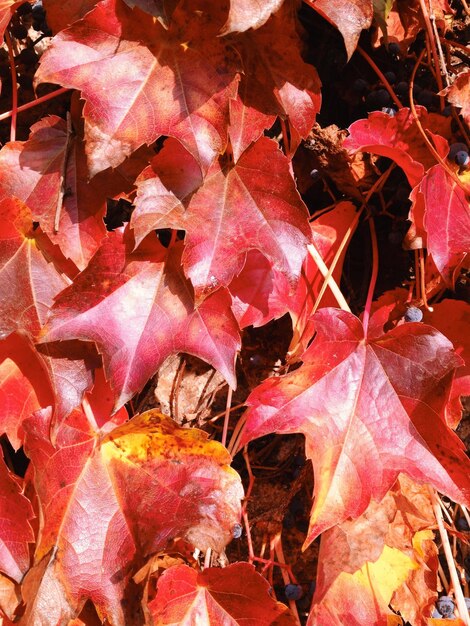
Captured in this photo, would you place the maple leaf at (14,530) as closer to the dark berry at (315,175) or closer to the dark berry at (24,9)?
the dark berry at (315,175)

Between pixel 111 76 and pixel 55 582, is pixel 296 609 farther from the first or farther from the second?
pixel 111 76

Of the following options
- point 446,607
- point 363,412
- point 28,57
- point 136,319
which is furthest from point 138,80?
point 446,607

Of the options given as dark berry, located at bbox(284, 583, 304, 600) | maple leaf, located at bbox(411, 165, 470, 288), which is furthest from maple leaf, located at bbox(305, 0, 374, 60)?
dark berry, located at bbox(284, 583, 304, 600)

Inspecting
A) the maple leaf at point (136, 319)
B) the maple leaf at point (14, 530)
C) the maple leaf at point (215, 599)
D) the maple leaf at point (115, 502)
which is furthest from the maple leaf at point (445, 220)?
the maple leaf at point (14, 530)

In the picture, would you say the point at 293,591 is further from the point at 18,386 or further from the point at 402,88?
the point at 402,88

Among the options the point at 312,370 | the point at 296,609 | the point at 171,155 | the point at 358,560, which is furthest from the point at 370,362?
the point at 296,609

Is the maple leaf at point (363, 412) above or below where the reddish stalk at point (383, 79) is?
below
